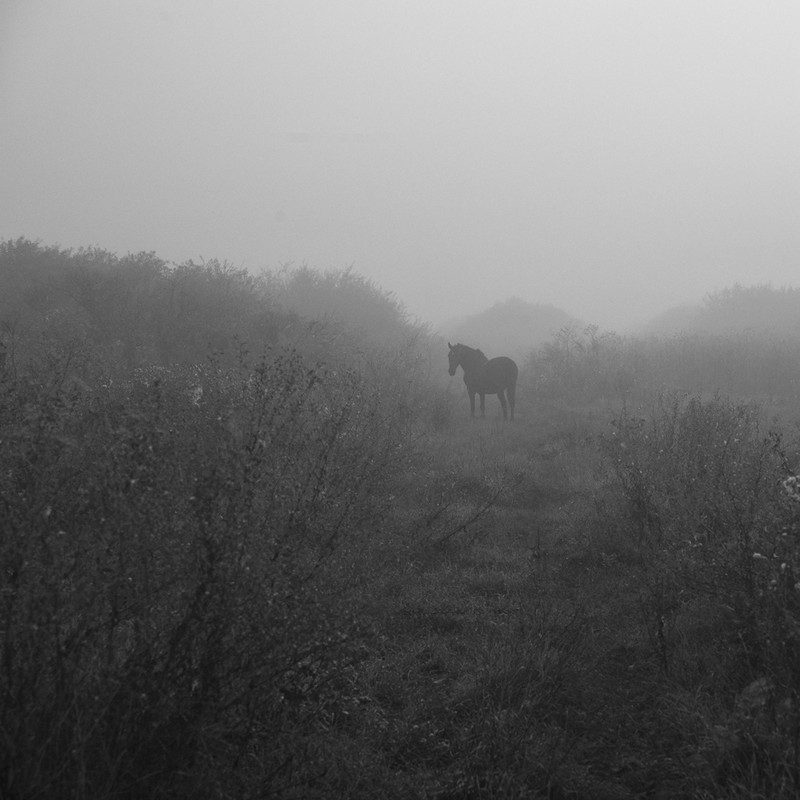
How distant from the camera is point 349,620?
271cm

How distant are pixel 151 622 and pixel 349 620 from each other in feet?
2.60

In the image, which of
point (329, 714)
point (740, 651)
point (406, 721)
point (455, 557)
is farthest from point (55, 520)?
point (455, 557)

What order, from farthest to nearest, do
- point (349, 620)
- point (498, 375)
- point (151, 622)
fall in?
point (498, 375), point (349, 620), point (151, 622)

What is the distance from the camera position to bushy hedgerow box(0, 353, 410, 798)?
1.91 m

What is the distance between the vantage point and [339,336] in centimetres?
1577

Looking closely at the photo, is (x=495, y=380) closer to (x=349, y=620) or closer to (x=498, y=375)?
(x=498, y=375)

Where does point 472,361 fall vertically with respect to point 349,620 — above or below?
above

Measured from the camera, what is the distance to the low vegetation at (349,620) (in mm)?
2029

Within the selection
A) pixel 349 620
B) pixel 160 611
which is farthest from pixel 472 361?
pixel 160 611

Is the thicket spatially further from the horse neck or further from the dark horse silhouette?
the horse neck

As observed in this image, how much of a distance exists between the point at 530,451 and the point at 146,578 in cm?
779

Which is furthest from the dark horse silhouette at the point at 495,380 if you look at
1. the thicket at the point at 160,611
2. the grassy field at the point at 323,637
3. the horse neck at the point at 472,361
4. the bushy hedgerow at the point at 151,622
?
the bushy hedgerow at the point at 151,622

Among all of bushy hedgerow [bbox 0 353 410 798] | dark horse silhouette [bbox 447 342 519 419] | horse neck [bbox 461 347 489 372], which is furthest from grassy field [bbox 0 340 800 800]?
horse neck [bbox 461 347 489 372]

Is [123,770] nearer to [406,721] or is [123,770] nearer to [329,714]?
[329,714]
